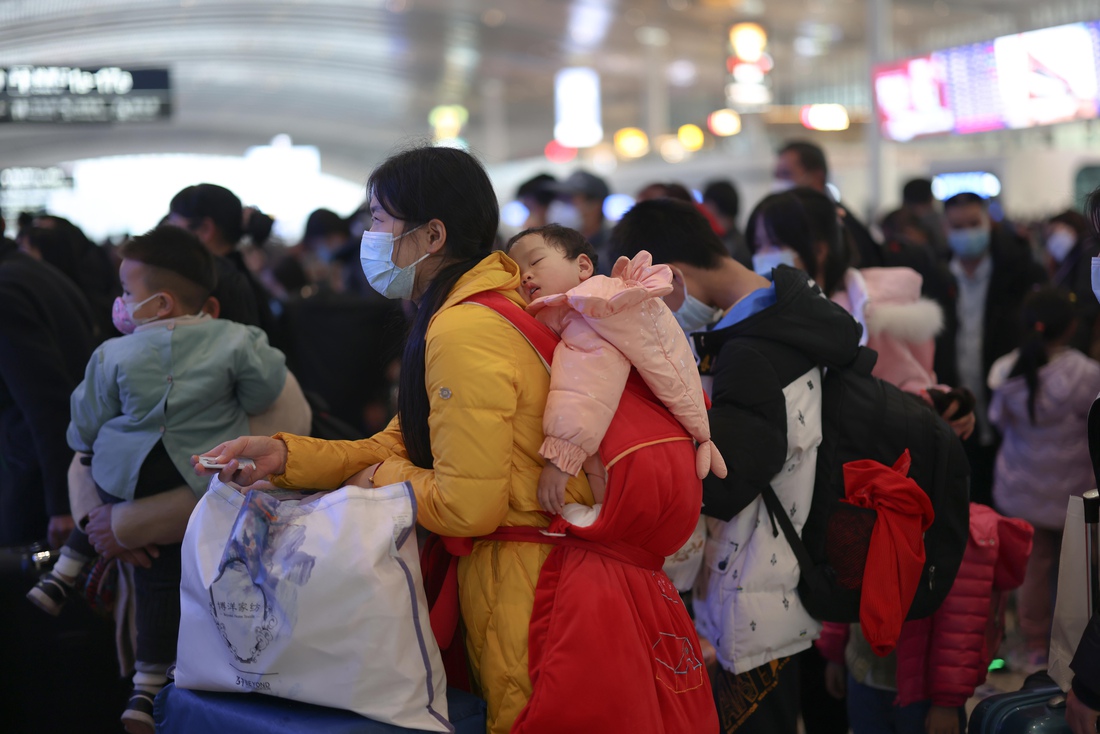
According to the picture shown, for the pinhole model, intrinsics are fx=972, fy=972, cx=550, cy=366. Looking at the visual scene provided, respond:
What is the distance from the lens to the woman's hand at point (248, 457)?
1.91 metres

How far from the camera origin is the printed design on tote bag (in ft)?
5.57

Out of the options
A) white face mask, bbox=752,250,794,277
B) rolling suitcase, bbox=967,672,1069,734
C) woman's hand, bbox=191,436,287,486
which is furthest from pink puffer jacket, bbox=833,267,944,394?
woman's hand, bbox=191,436,287,486

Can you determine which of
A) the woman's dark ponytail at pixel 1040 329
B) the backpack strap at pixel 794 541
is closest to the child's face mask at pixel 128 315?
the backpack strap at pixel 794 541

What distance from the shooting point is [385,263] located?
198 cm

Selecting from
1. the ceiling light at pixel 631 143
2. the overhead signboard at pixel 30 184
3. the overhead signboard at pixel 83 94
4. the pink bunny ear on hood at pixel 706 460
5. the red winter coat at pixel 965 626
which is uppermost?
the ceiling light at pixel 631 143

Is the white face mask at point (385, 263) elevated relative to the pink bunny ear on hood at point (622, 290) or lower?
elevated

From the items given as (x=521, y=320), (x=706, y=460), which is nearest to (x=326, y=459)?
(x=521, y=320)

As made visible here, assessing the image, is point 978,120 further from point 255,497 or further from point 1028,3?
point 255,497

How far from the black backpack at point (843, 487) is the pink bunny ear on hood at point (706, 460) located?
0.46m

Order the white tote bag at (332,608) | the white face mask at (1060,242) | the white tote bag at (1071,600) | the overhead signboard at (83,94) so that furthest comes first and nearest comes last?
the white face mask at (1060,242)
the overhead signboard at (83,94)
the white tote bag at (1071,600)
the white tote bag at (332,608)

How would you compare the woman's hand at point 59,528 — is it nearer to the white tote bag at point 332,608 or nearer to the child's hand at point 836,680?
the white tote bag at point 332,608

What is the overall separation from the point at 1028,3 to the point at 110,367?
729 inches

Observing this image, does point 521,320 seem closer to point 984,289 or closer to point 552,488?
point 552,488

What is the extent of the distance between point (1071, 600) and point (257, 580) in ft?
5.54
